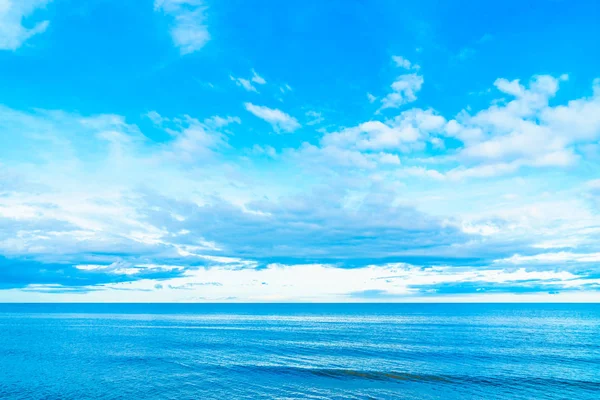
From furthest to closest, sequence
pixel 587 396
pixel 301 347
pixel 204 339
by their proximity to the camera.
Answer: pixel 204 339, pixel 301 347, pixel 587 396

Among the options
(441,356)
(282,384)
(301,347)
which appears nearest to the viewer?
(282,384)

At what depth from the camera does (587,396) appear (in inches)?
2216

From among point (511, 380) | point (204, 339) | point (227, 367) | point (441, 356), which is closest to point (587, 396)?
point (511, 380)

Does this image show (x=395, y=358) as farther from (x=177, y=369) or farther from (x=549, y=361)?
(x=177, y=369)

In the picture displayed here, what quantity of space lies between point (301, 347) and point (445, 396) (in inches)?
1934

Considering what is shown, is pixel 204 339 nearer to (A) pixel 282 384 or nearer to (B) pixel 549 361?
(A) pixel 282 384

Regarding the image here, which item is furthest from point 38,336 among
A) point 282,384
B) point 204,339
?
point 282,384

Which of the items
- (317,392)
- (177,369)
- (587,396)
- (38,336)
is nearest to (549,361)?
(587,396)

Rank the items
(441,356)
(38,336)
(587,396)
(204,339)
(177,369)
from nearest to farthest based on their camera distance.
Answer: (587,396), (177,369), (441,356), (204,339), (38,336)

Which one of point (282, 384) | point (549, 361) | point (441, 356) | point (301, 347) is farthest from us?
point (301, 347)

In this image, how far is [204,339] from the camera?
12138 cm

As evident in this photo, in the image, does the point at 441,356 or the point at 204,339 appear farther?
the point at 204,339

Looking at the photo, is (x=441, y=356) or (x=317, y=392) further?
(x=441, y=356)

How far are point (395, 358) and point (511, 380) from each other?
79.1 ft
